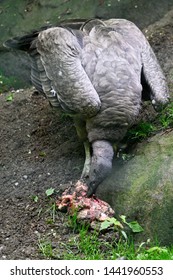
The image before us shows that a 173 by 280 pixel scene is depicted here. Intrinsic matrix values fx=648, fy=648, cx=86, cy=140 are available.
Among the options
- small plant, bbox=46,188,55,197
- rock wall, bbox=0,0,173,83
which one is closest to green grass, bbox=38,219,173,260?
small plant, bbox=46,188,55,197

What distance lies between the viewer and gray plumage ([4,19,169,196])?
6148 millimetres

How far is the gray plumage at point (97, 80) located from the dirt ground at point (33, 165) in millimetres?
359

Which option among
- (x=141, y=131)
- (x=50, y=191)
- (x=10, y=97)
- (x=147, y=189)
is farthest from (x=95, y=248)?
(x=10, y=97)

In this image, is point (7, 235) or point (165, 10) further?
point (165, 10)

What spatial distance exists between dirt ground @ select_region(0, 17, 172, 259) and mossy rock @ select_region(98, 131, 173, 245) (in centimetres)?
53

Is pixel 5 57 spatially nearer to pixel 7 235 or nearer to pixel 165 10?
pixel 165 10

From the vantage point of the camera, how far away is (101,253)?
5.61m

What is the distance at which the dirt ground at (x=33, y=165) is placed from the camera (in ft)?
19.3

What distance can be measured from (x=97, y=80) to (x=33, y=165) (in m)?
1.22

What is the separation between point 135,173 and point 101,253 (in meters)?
0.96

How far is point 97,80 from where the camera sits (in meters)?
6.27

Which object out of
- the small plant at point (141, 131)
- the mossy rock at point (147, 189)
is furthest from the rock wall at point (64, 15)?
the mossy rock at point (147, 189)

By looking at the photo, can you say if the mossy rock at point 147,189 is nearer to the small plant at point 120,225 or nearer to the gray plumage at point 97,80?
the small plant at point 120,225
